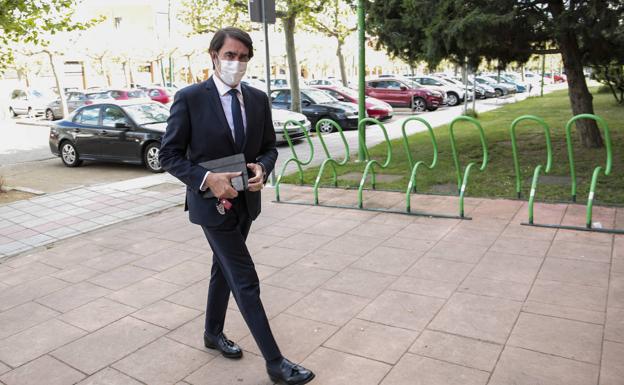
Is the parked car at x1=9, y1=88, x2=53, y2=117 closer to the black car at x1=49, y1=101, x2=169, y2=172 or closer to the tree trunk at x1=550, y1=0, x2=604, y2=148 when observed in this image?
the black car at x1=49, y1=101, x2=169, y2=172

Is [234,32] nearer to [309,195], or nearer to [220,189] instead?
[220,189]

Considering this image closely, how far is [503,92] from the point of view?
113 ft

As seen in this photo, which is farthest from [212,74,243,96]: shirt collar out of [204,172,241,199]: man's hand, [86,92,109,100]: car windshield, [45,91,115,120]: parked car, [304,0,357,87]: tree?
[45,91,115,120]: parked car

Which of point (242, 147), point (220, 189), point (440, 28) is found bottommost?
point (220, 189)

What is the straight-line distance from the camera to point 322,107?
17.4m

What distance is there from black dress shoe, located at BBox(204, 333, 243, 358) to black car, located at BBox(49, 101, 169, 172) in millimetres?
7923

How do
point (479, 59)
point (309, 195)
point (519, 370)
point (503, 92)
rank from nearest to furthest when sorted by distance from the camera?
point (519, 370), point (309, 195), point (479, 59), point (503, 92)

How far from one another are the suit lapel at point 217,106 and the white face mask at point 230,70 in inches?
3.0

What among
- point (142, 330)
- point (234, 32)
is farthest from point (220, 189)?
point (142, 330)

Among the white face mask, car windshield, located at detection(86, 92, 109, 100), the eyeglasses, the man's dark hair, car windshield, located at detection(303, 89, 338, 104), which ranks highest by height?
the man's dark hair

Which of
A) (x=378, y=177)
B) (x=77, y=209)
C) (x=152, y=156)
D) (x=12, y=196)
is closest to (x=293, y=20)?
(x=152, y=156)

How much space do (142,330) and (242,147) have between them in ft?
5.48

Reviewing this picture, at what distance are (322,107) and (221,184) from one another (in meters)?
14.8

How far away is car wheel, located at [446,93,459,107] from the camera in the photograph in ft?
92.2
